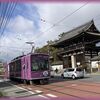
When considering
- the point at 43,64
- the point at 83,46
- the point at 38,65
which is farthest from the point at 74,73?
the point at 83,46

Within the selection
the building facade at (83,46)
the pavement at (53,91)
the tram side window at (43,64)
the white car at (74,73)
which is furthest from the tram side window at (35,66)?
the building facade at (83,46)

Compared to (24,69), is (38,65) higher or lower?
higher

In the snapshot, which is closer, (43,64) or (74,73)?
(43,64)

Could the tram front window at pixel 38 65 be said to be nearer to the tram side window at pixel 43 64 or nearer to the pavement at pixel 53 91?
the tram side window at pixel 43 64

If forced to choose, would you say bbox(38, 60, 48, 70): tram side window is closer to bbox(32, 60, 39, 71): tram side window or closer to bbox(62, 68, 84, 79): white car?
bbox(32, 60, 39, 71): tram side window

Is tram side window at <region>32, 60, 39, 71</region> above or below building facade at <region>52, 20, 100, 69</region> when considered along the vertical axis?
below

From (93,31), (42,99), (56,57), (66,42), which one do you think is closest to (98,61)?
(93,31)

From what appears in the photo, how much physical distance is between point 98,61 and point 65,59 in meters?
17.0

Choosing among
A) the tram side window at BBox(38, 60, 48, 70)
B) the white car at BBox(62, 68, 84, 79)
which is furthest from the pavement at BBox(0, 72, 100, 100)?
the white car at BBox(62, 68, 84, 79)

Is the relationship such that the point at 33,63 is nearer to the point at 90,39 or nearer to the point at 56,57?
the point at 90,39

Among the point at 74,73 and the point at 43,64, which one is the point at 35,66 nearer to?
the point at 43,64

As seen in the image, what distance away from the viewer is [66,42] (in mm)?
66250

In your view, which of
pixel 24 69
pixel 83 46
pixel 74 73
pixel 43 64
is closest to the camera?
pixel 43 64

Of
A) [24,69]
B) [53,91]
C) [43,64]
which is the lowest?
[53,91]
